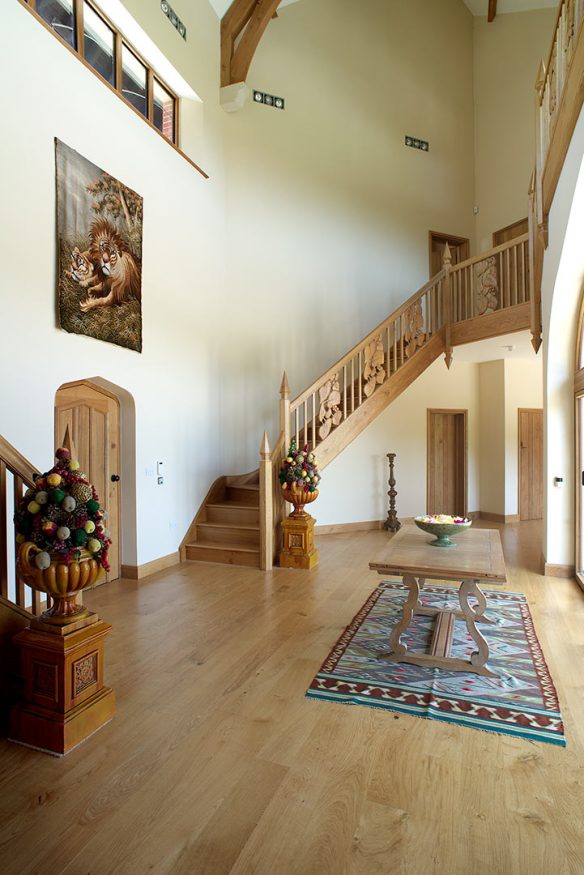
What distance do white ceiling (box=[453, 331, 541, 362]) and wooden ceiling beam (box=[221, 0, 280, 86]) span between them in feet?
18.0

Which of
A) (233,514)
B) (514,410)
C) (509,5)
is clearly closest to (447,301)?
(514,410)

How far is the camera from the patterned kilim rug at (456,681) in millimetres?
2844

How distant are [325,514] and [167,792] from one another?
20.4 ft

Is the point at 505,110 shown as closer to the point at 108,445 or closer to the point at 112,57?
the point at 112,57

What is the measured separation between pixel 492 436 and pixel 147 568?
6875 mm

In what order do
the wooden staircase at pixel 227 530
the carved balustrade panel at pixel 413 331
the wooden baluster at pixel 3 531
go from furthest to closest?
the carved balustrade panel at pixel 413 331, the wooden staircase at pixel 227 530, the wooden baluster at pixel 3 531

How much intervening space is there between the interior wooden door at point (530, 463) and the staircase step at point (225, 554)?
19.2 ft

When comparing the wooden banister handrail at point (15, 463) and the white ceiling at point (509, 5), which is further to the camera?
the white ceiling at point (509, 5)

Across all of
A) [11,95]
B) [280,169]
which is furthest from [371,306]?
[11,95]

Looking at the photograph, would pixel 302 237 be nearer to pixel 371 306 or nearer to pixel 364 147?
pixel 371 306

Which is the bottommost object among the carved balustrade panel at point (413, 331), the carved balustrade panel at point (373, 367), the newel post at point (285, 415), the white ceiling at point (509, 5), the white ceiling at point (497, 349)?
the newel post at point (285, 415)

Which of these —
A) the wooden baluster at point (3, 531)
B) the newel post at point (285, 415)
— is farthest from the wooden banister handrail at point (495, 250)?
the wooden baluster at point (3, 531)

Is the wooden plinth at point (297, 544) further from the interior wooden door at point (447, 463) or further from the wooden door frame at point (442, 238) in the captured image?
the wooden door frame at point (442, 238)

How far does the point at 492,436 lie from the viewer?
31.6 feet
